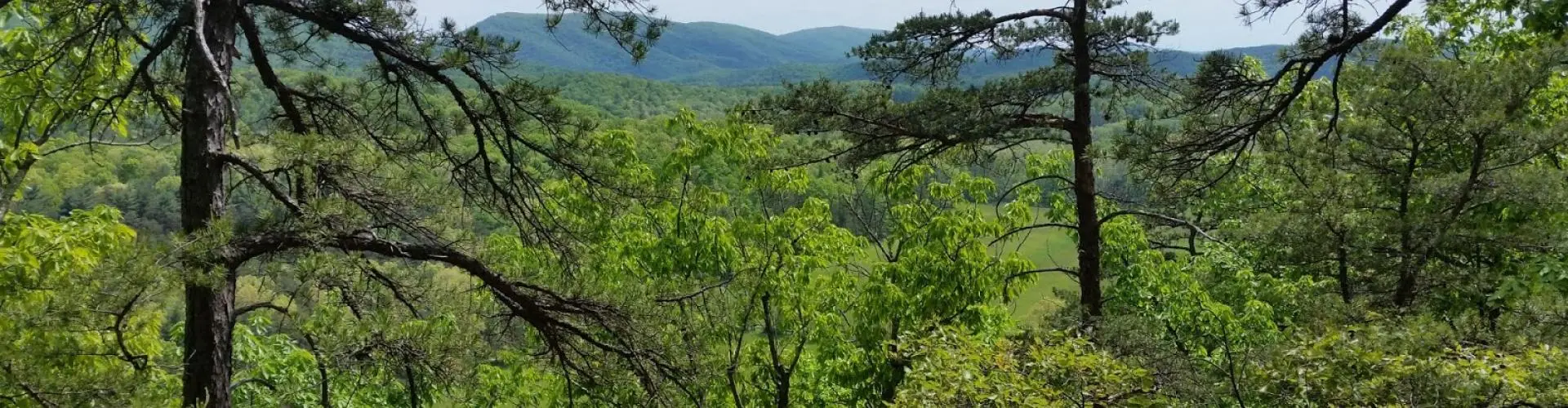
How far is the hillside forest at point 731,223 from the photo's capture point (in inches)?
151

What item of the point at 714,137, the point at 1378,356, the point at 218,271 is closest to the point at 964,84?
the point at 714,137

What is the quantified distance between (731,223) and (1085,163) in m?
4.96

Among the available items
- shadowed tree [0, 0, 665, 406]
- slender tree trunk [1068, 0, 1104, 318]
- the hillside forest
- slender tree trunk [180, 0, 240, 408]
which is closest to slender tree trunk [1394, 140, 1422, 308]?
the hillside forest

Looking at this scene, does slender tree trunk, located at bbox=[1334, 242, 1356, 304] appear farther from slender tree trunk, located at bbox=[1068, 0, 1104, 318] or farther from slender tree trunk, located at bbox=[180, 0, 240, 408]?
slender tree trunk, located at bbox=[180, 0, 240, 408]

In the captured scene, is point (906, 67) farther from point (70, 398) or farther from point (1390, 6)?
point (70, 398)

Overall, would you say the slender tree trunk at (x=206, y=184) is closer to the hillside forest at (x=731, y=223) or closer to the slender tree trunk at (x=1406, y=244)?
the hillside forest at (x=731, y=223)

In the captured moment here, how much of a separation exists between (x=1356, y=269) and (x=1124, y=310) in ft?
7.91

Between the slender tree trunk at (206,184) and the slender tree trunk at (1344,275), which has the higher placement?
the slender tree trunk at (206,184)

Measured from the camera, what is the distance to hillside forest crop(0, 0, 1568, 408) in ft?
12.6

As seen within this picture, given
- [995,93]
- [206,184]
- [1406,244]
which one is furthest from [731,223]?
[206,184]

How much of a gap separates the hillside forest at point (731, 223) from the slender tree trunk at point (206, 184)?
0.02 metres

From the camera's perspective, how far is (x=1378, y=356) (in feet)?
16.5

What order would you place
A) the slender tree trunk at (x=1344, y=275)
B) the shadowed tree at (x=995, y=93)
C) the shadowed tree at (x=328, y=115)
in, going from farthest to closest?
the slender tree trunk at (x=1344, y=275) < the shadowed tree at (x=995, y=93) < the shadowed tree at (x=328, y=115)

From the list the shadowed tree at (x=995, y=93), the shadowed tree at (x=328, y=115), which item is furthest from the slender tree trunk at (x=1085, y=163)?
the shadowed tree at (x=328, y=115)
